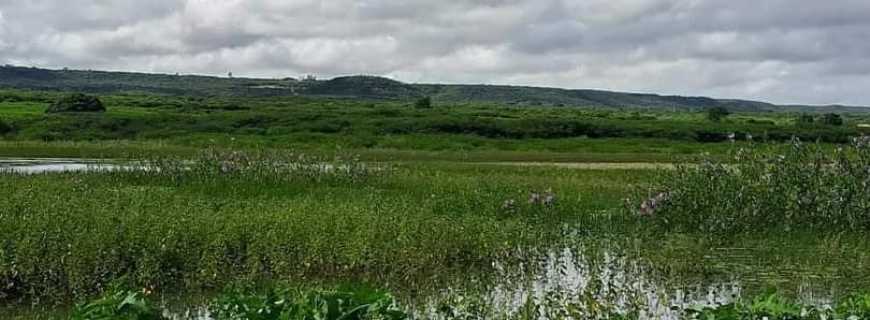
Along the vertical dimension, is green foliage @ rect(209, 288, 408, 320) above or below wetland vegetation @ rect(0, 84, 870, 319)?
above

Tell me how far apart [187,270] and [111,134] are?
53.9m

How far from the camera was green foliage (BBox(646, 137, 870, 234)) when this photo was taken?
14.9 m

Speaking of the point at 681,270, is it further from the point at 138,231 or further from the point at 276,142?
the point at 276,142

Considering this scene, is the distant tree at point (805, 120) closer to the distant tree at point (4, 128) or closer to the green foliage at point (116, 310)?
the distant tree at point (4, 128)

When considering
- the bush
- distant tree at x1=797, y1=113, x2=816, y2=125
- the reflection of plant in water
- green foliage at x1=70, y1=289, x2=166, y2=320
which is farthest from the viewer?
distant tree at x1=797, y1=113, x2=816, y2=125

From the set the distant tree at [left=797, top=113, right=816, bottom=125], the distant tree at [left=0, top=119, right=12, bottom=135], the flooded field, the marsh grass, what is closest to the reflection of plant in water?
the flooded field

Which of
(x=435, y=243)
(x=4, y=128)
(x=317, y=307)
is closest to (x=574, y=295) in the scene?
(x=435, y=243)

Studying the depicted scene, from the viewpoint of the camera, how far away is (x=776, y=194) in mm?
15328

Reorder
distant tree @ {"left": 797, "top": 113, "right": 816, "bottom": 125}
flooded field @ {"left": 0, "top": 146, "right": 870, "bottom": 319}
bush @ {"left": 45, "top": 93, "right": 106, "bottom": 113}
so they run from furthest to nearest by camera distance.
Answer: distant tree @ {"left": 797, "top": 113, "right": 816, "bottom": 125}
bush @ {"left": 45, "top": 93, "right": 106, "bottom": 113}
flooded field @ {"left": 0, "top": 146, "right": 870, "bottom": 319}

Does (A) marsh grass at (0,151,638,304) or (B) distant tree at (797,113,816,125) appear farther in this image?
(B) distant tree at (797,113,816,125)

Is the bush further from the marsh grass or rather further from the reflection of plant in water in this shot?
the reflection of plant in water

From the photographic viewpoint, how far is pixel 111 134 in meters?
62.1

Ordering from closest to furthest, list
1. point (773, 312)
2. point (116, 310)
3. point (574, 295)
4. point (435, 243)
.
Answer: point (116, 310) → point (773, 312) → point (574, 295) → point (435, 243)

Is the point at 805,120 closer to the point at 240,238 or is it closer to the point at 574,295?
the point at 574,295
